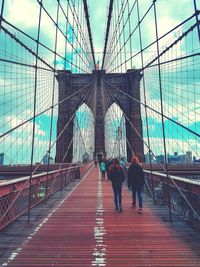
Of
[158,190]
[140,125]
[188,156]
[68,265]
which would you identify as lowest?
[68,265]

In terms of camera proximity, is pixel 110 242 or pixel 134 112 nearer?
pixel 110 242

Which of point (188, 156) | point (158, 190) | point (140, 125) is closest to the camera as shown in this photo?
point (158, 190)

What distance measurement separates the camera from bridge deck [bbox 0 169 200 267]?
2.70 metres

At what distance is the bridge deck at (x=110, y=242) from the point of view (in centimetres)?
270

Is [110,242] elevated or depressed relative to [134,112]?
depressed

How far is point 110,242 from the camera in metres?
3.32

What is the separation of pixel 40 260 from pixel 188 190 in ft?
7.52

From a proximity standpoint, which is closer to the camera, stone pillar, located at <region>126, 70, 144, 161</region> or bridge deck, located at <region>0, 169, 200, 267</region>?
bridge deck, located at <region>0, 169, 200, 267</region>

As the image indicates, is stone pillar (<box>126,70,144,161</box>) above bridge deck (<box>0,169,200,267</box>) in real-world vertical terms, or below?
above

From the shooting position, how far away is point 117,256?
9.29 feet

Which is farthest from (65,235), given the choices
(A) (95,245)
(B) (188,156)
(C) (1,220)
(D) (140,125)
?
(D) (140,125)

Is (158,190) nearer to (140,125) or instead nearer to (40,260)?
(40,260)

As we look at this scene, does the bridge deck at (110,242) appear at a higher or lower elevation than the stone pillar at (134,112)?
lower

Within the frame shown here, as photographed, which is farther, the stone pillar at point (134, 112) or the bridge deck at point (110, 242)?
the stone pillar at point (134, 112)
